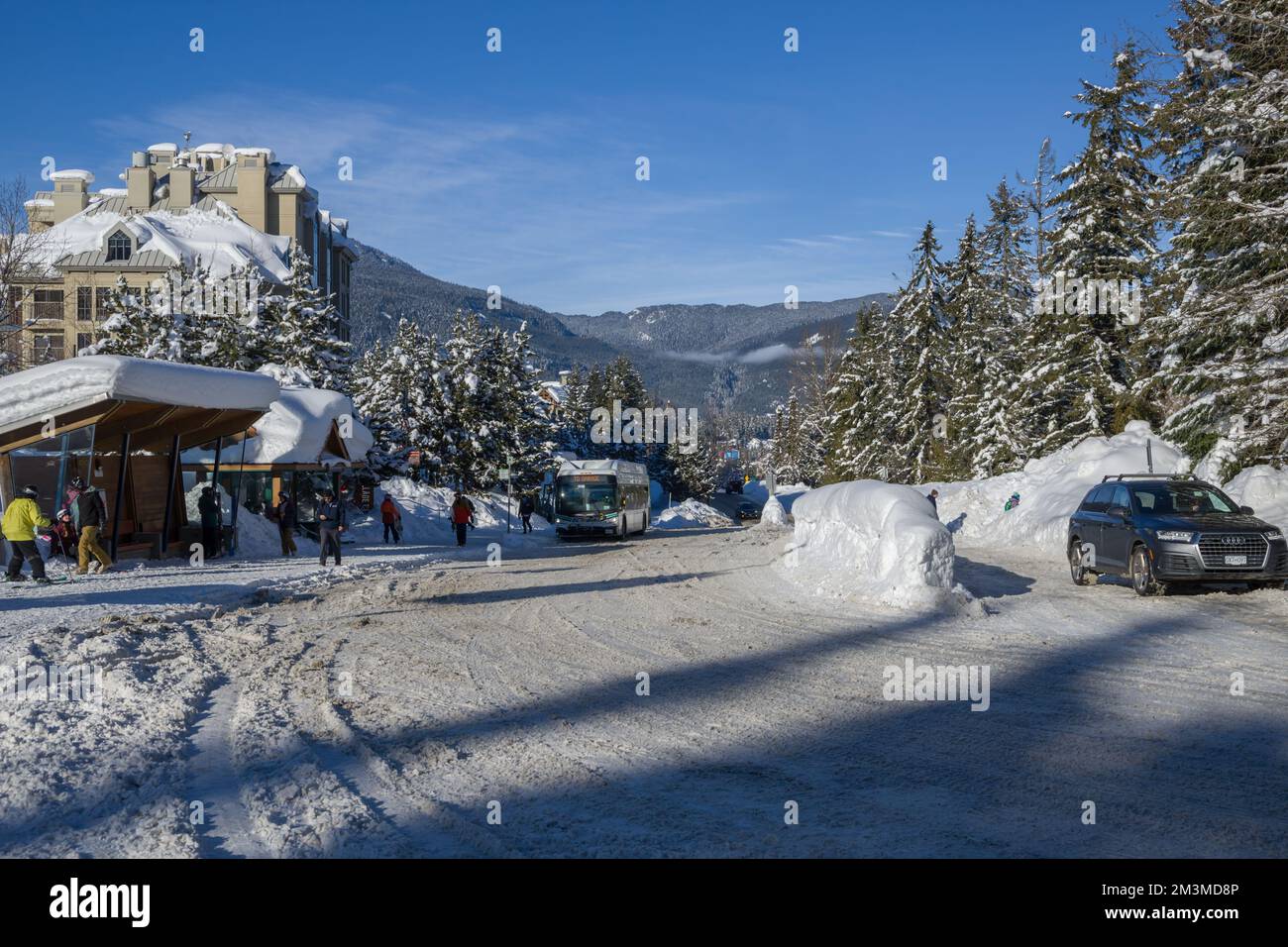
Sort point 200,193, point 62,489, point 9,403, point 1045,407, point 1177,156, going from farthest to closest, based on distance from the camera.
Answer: point 200,193, point 1045,407, point 1177,156, point 62,489, point 9,403

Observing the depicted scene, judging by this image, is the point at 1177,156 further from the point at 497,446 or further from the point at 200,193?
the point at 200,193

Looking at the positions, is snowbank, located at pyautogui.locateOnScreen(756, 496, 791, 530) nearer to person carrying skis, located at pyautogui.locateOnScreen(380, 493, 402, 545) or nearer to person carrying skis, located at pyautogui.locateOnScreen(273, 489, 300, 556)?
person carrying skis, located at pyautogui.locateOnScreen(380, 493, 402, 545)

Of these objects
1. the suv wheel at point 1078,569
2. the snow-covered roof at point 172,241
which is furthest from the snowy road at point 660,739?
the snow-covered roof at point 172,241

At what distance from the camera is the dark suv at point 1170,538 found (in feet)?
51.9

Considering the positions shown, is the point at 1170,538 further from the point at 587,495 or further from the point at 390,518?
the point at 587,495

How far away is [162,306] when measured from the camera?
44.6 metres

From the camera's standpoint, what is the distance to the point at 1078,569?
19281mm

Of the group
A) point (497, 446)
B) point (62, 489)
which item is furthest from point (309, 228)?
point (62, 489)

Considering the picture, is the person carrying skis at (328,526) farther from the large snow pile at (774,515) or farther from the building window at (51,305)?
the building window at (51,305)

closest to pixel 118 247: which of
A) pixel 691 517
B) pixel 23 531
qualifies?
pixel 691 517

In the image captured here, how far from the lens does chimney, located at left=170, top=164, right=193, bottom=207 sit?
83875 millimetres

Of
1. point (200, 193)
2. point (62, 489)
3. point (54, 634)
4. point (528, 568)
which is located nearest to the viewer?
point (54, 634)

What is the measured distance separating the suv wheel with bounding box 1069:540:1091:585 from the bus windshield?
23.6 meters

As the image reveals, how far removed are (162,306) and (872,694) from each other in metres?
42.4
